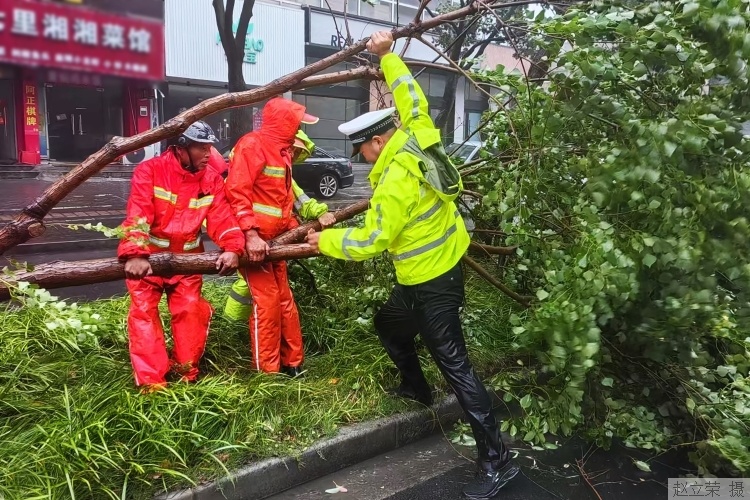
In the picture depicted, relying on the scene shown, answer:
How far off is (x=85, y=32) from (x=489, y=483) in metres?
7.33

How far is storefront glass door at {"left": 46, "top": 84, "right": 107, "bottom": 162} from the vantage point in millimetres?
9898

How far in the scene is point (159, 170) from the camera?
3.63 metres

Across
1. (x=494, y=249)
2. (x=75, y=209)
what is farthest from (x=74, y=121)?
(x=494, y=249)

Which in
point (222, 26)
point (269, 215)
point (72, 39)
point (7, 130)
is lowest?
point (269, 215)

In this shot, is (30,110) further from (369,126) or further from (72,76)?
(369,126)

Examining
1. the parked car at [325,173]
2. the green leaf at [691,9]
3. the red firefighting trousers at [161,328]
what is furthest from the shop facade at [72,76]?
the green leaf at [691,9]

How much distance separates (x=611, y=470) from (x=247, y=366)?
239 centimetres

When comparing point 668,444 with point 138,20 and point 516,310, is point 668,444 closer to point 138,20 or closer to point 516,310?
point 516,310

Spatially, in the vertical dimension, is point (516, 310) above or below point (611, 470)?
above

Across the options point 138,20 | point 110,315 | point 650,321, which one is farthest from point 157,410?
point 138,20

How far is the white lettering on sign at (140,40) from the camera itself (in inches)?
329

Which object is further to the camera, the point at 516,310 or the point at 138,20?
the point at 138,20

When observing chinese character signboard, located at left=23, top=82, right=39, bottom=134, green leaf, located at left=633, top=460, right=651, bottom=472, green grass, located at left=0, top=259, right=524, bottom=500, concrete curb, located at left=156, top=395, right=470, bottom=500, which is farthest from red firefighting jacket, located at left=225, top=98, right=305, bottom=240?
chinese character signboard, located at left=23, top=82, right=39, bottom=134

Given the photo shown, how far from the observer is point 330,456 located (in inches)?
128
